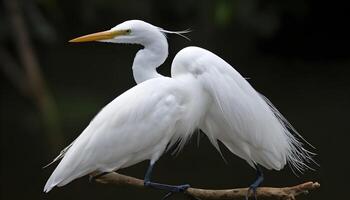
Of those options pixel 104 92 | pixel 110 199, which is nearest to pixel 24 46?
pixel 110 199

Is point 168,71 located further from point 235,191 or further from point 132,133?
point 235,191

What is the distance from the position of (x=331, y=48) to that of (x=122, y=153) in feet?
17.3

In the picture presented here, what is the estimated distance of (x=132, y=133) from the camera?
85.4 inches

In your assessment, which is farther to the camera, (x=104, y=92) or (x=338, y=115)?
(x=104, y=92)

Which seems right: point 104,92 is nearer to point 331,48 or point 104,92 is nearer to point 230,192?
point 331,48

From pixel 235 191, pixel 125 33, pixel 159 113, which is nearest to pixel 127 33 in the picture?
pixel 125 33

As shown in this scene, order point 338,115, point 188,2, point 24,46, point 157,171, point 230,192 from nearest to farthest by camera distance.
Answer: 1. point 230,192
2. point 24,46
3. point 157,171
4. point 338,115
5. point 188,2

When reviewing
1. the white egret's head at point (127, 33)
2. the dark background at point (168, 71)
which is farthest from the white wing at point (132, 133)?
the dark background at point (168, 71)

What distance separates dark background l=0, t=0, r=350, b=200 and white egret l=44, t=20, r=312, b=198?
2717 millimetres

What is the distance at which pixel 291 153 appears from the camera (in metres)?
2.37

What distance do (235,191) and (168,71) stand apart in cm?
417

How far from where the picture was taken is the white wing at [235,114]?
7.13ft

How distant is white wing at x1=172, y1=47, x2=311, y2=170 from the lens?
85.5 inches

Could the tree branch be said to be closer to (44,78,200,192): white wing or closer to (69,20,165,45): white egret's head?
(44,78,200,192): white wing
